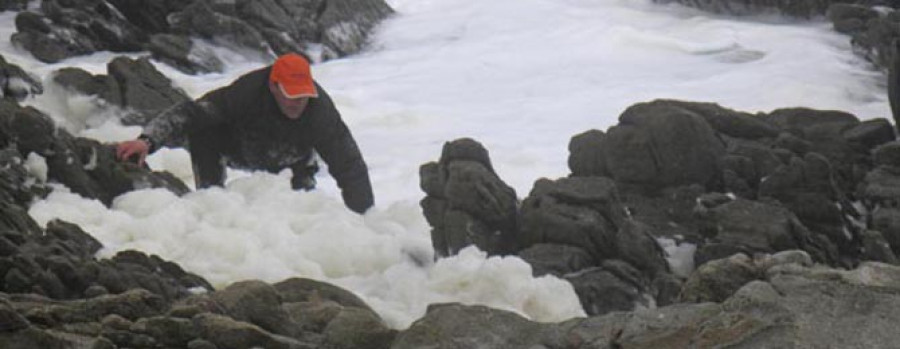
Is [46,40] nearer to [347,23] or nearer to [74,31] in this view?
[74,31]

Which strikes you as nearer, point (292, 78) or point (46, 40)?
point (292, 78)

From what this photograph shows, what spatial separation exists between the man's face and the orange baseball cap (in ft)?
0.17

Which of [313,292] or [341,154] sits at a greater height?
[313,292]

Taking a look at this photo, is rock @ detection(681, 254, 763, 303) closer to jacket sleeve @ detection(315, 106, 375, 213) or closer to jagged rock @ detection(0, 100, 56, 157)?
jacket sleeve @ detection(315, 106, 375, 213)

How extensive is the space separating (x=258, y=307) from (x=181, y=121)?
3506 mm

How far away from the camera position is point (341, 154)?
32.2 feet

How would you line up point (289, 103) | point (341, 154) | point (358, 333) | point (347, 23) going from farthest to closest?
1. point (347, 23)
2. point (341, 154)
3. point (289, 103)
4. point (358, 333)

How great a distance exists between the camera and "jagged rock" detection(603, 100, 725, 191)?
12.5 meters

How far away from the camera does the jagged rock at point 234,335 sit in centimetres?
569

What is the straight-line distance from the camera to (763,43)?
24.5 m

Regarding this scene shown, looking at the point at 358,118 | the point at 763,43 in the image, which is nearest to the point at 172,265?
the point at 358,118

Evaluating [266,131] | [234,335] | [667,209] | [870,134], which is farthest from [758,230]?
[234,335]

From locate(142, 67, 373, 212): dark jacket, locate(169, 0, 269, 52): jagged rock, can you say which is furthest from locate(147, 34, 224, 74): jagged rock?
locate(142, 67, 373, 212): dark jacket

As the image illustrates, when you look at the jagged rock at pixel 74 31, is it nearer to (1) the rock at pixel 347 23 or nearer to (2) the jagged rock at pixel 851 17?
(1) the rock at pixel 347 23
